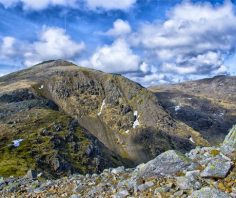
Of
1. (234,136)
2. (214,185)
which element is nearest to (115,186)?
(214,185)

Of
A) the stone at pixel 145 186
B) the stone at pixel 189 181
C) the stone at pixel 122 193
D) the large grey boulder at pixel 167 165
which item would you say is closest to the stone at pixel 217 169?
the stone at pixel 189 181

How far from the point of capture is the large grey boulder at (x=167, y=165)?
17.3 m

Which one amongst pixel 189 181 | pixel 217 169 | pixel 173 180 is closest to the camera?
pixel 189 181

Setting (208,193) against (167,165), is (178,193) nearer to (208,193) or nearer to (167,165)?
(208,193)

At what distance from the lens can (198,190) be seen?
1451 cm

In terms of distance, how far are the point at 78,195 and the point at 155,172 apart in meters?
4.38

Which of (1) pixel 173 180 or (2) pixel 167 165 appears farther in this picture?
(2) pixel 167 165

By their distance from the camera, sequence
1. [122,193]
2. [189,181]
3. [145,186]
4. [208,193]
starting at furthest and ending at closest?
[122,193], [145,186], [189,181], [208,193]

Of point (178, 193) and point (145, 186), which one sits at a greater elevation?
point (145, 186)

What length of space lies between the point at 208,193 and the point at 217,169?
231 cm

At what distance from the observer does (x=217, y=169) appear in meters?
16.1

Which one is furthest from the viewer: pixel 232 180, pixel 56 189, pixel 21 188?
pixel 21 188

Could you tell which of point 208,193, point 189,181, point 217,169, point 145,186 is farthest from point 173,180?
point 208,193

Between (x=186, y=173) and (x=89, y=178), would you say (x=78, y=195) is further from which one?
(x=186, y=173)
